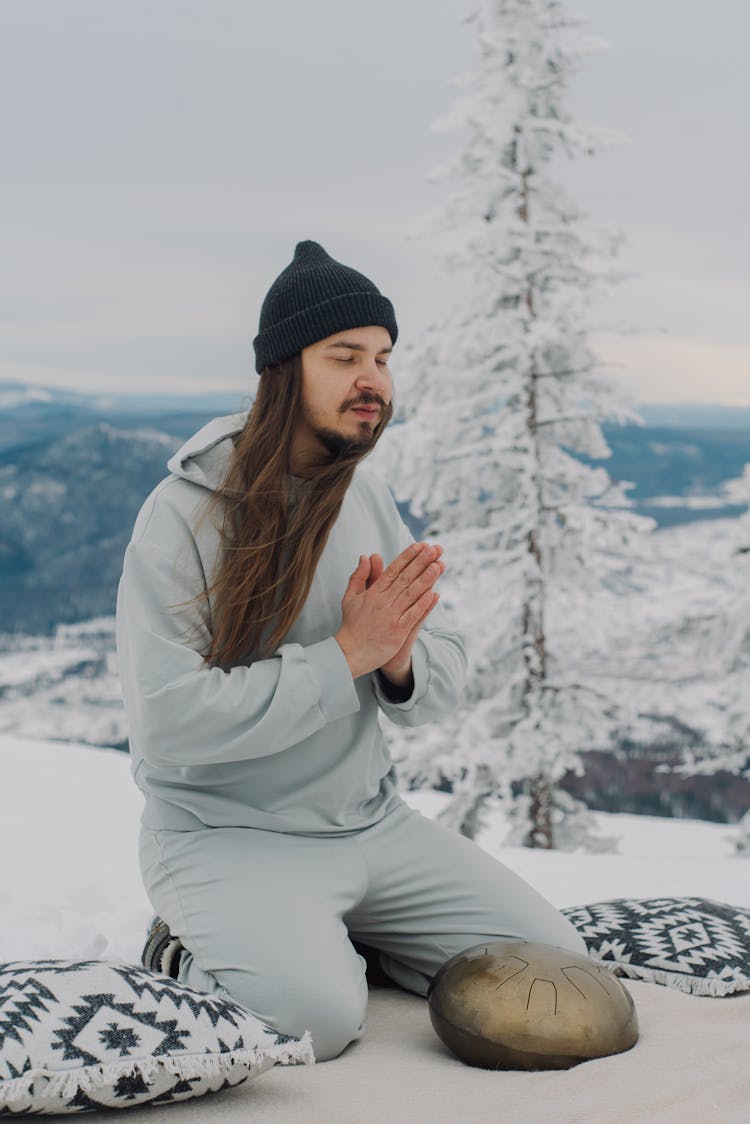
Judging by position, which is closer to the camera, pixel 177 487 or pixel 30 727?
pixel 177 487

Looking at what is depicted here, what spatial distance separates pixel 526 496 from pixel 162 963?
344 inches

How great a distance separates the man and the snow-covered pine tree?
787 cm

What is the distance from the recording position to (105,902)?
4.71m

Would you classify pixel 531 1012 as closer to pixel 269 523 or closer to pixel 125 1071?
pixel 125 1071

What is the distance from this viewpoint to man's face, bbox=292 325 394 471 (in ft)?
11.3

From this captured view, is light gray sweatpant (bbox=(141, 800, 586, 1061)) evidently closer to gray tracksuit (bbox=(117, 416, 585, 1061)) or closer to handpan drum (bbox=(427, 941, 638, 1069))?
gray tracksuit (bbox=(117, 416, 585, 1061))

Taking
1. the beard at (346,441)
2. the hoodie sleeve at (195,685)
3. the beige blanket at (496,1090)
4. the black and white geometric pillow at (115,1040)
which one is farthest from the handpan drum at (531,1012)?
the beard at (346,441)

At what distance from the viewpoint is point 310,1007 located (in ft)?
9.76

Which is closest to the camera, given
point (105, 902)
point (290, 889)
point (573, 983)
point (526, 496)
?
point (573, 983)

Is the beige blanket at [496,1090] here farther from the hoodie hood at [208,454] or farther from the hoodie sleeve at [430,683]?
the hoodie hood at [208,454]

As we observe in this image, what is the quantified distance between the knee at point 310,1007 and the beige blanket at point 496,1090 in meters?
0.06

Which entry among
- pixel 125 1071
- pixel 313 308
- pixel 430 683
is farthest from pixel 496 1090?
pixel 313 308

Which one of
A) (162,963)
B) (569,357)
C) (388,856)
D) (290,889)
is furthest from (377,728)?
(569,357)

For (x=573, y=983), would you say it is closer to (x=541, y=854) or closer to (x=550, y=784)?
(x=541, y=854)
